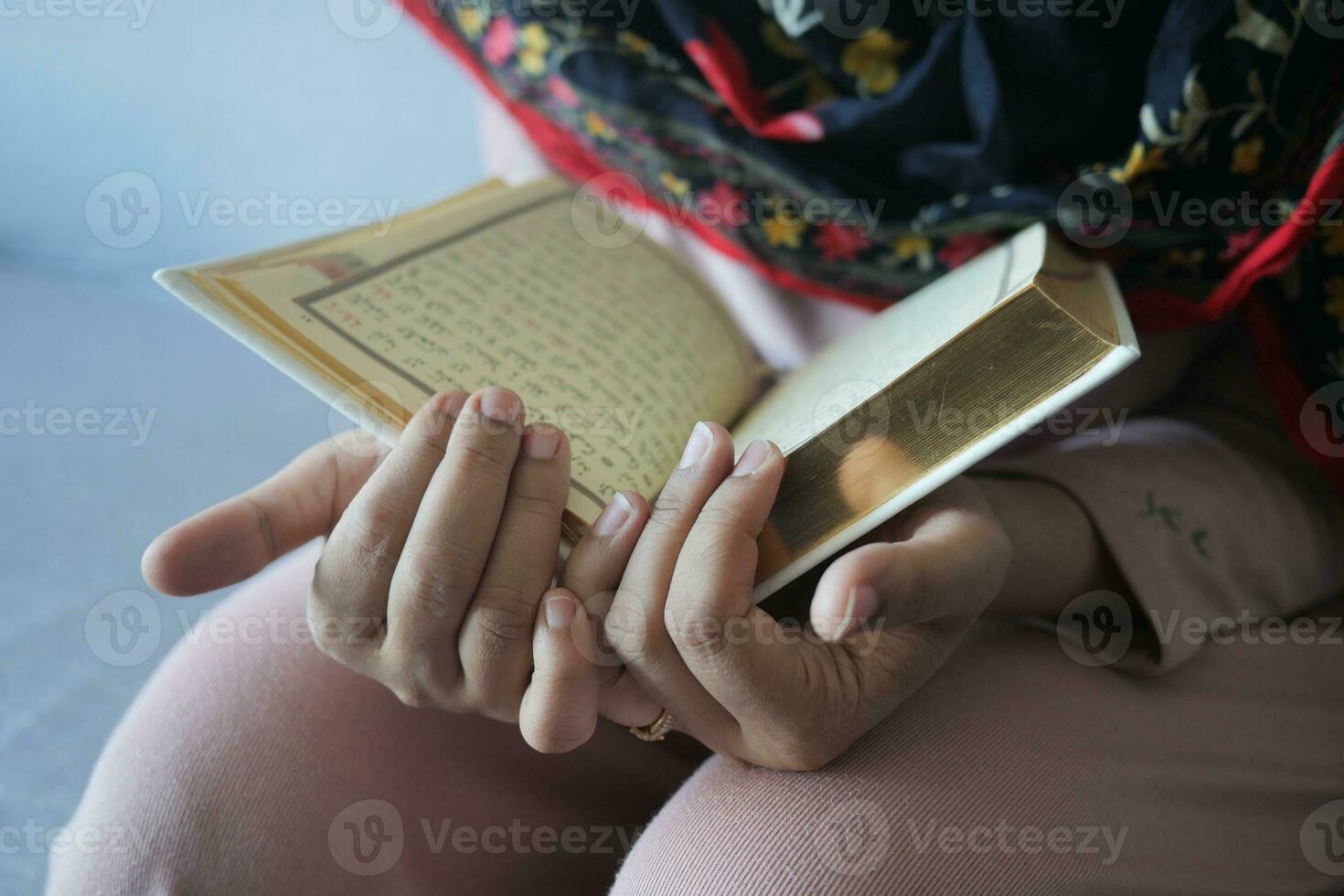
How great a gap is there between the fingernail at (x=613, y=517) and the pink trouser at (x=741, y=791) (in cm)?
11

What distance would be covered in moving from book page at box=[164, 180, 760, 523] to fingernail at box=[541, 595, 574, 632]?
34mm

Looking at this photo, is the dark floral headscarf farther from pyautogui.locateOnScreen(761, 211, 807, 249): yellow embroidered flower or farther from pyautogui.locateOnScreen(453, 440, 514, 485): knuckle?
pyautogui.locateOnScreen(453, 440, 514, 485): knuckle

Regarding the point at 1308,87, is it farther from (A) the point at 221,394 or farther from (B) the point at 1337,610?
(A) the point at 221,394

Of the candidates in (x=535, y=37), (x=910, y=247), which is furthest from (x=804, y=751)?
(x=535, y=37)

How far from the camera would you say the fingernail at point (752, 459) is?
302mm

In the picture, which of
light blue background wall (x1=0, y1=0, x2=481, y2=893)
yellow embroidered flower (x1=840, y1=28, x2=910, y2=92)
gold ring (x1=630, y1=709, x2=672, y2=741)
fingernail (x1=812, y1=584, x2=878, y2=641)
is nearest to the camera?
fingernail (x1=812, y1=584, x2=878, y2=641)

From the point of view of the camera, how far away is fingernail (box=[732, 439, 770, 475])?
0.30 metres

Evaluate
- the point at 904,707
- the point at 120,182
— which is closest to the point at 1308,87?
the point at 904,707

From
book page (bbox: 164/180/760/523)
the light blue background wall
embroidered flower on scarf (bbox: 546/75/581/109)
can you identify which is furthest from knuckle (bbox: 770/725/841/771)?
the light blue background wall

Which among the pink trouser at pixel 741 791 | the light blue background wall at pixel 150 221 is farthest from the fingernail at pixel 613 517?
the light blue background wall at pixel 150 221

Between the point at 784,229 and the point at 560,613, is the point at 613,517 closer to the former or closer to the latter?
the point at 560,613

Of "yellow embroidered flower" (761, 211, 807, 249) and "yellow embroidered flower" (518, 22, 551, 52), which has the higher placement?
"yellow embroidered flower" (518, 22, 551, 52)

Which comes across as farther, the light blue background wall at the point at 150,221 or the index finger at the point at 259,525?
the light blue background wall at the point at 150,221

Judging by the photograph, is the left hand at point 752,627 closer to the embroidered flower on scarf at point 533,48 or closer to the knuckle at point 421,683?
the knuckle at point 421,683
